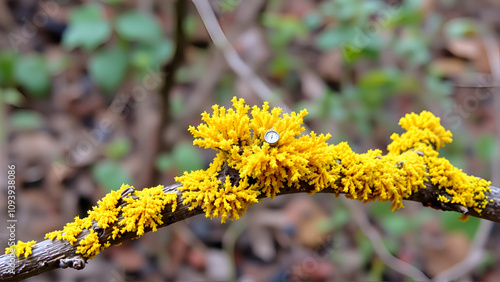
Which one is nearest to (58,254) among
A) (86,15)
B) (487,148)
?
(86,15)

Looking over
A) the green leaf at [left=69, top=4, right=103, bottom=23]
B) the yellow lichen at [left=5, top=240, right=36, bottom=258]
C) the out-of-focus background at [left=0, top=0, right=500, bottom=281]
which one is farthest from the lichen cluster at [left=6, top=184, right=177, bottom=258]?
the green leaf at [left=69, top=4, right=103, bottom=23]

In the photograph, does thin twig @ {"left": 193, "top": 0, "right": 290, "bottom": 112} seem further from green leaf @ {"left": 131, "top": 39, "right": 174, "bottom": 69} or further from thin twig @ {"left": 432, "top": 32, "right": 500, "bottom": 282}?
thin twig @ {"left": 432, "top": 32, "right": 500, "bottom": 282}

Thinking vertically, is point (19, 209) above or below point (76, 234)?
above

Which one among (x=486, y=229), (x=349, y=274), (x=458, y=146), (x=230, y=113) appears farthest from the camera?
(x=458, y=146)

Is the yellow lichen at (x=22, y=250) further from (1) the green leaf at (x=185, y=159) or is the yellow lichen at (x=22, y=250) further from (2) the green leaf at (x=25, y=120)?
(2) the green leaf at (x=25, y=120)

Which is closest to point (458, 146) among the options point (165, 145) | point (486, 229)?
point (486, 229)

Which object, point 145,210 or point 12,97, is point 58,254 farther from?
point 12,97

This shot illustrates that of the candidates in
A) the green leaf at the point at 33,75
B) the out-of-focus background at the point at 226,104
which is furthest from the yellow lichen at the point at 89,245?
the green leaf at the point at 33,75

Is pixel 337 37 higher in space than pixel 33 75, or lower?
lower

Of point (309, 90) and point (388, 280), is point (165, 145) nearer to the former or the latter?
point (309, 90)
